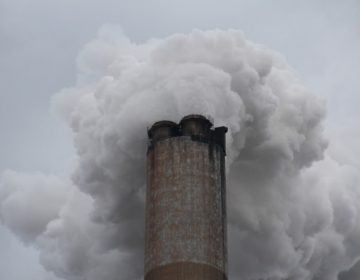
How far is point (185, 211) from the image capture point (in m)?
46.6

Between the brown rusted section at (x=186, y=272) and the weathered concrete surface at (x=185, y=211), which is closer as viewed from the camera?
the brown rusted section at (x=186, y=272)

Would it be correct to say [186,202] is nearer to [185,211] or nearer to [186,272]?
[185,211]

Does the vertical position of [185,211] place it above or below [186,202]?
below

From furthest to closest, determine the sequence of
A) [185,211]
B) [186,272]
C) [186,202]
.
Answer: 1. [186,202]
2. [185,211]
3. [186,272]

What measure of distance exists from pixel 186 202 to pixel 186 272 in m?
3.58

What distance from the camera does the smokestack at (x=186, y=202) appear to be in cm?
4550

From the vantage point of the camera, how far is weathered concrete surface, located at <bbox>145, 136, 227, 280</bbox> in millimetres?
45438

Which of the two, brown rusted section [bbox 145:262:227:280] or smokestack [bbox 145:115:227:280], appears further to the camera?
smokestack [bbox 145:115:227:280]

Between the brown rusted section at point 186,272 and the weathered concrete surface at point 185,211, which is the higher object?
the weathered concrete surface at point 185,211

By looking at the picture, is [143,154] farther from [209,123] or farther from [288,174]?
[288,174]

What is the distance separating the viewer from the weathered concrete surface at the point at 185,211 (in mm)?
45438

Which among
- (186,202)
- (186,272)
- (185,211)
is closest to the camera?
(186,272)

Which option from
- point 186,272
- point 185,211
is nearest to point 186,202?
point 185,211

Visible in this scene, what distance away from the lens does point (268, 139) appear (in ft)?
179
